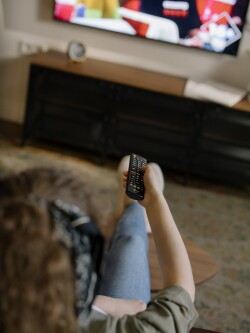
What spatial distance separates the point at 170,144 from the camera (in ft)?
9.72

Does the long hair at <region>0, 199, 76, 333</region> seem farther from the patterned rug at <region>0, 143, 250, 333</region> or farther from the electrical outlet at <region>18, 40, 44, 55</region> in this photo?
the electrical outlet at <region>18, 40, 44, 55</region>

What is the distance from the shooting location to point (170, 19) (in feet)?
9.64

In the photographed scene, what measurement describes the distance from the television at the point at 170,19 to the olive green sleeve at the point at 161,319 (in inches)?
89.9

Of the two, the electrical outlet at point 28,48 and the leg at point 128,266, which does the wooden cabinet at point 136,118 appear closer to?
the electrical outlet at point 28,48

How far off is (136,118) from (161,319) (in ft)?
6.81

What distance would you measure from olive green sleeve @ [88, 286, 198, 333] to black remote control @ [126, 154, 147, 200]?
0.83ft

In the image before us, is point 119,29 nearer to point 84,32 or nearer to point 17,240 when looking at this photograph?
point 84,32

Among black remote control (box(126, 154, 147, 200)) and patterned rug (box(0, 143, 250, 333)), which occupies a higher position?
black remote control (box(126, 154, 147, 200))

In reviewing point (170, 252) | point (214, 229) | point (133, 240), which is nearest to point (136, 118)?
point (214, 229)

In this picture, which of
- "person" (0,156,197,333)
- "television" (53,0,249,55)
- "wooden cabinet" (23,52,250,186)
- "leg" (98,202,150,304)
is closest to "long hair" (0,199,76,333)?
"person" (0,156,197,333)

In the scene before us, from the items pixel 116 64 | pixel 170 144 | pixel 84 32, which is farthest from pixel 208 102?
pixel 84 32

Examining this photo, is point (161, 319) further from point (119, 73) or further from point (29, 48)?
point (29, 48)

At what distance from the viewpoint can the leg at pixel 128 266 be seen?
1.33 meters

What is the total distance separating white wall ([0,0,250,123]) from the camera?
304 centimetres
